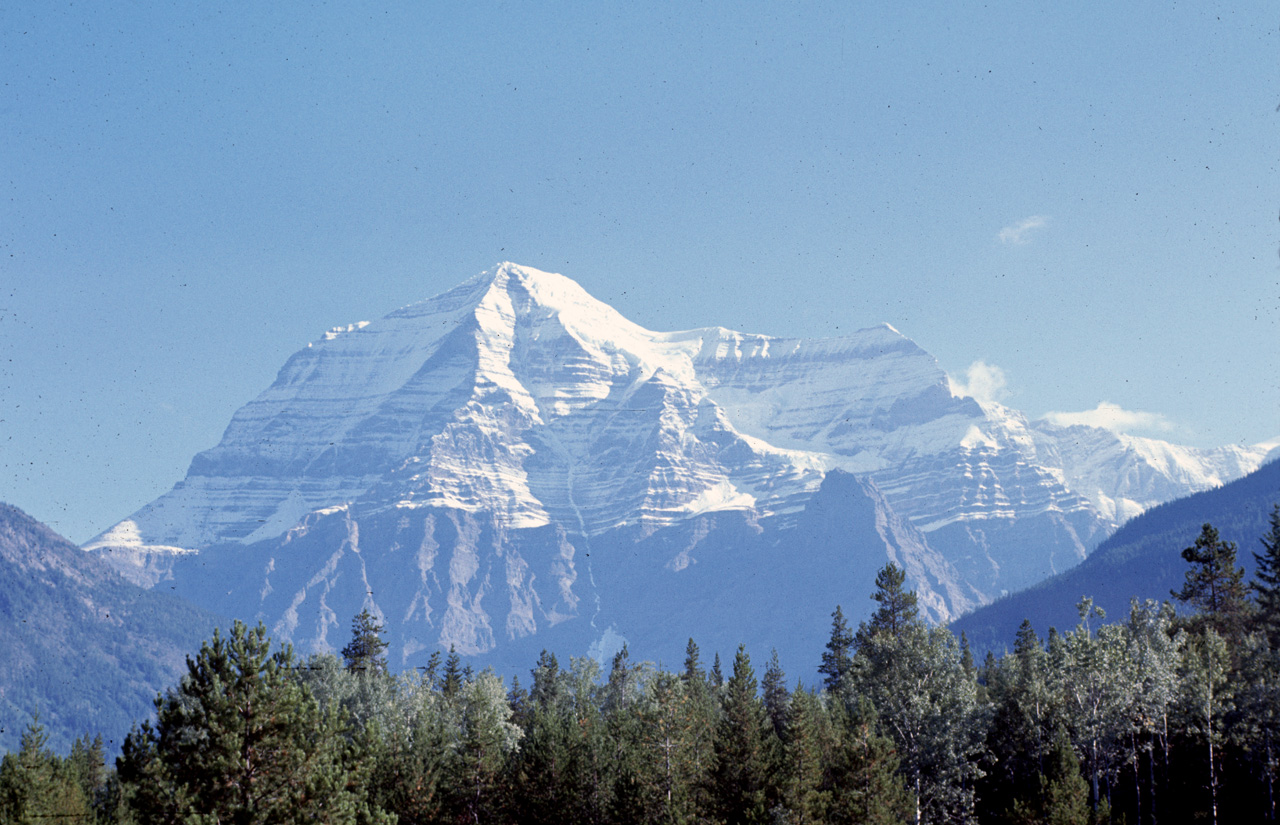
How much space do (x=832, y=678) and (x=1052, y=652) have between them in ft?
182

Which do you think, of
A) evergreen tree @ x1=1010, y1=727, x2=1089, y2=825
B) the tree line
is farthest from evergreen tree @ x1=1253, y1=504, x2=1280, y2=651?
evergreen tree @ x1=1010, y1=727, x2=1089, y2=825

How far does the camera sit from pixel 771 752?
79438mm

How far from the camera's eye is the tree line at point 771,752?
166 feet

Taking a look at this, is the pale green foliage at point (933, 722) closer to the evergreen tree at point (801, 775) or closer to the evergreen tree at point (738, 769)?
the evergreen tree at point (801, 775)

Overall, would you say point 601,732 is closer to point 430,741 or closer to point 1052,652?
point 430,741

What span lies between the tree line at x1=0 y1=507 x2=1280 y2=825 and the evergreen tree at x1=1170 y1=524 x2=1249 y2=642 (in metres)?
5.04

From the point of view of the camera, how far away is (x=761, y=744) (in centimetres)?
7769

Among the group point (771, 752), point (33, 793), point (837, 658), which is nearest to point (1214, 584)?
point (837, 658)

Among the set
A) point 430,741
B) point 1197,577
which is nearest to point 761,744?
point 430,741

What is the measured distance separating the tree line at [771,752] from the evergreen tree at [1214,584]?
504cm

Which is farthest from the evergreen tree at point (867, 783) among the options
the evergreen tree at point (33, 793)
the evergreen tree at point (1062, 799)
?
the evergreen tree at point (33, 793)

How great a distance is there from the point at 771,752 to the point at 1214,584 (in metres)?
55.3

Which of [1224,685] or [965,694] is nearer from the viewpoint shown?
[965,694]

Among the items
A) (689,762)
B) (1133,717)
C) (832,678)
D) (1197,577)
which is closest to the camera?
(689,762)
